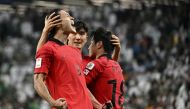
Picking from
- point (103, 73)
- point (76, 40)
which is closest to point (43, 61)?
point (76, 40)

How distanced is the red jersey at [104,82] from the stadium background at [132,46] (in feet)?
28.8

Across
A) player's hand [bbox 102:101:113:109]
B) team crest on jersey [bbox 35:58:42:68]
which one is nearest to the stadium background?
player's hand [bbox 102:101:113:109]

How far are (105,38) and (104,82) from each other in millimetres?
483

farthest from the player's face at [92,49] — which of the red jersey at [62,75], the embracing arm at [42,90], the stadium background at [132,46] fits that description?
the stadium background at [132,46]

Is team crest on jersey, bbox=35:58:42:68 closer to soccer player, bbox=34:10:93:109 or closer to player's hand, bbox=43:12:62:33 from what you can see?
soccer player, bbox=34:10:93:109

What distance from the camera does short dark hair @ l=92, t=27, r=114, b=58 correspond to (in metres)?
8.24

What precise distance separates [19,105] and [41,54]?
13883 millimetres

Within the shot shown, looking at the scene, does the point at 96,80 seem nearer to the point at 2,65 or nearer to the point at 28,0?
the point at 28,0

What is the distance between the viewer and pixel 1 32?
2458 centimetres

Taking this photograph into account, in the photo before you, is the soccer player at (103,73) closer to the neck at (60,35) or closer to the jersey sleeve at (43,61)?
the neck at (60,35)

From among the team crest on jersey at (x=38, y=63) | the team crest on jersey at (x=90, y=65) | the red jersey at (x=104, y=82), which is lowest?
the red jersey at (x=104, y=82)

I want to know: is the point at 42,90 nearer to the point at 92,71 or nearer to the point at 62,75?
the point at 62,75

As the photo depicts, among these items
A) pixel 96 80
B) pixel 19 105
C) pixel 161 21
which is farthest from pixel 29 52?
pixel 96 80

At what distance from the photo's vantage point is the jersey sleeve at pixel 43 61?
687cm
